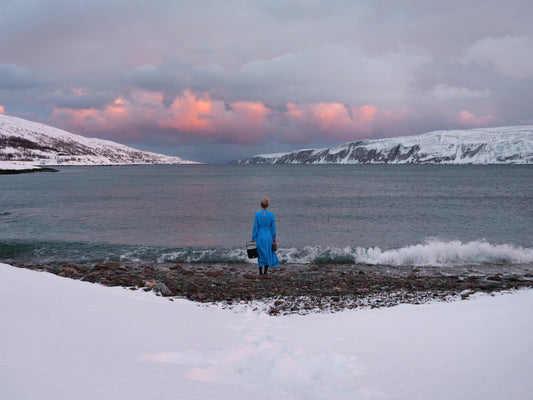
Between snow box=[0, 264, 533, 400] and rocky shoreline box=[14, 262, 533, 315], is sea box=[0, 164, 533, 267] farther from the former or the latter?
snow box=[0, 264, 533, 400]

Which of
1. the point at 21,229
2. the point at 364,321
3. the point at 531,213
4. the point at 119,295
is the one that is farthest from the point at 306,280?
the point at 531,213

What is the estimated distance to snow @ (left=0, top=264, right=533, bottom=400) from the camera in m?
3.42

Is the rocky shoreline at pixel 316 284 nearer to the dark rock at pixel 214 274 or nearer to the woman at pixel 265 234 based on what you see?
the dark rock at pixel 214 274

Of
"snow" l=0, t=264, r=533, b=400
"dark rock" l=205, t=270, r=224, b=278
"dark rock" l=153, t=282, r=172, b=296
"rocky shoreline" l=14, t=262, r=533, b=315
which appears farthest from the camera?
"dark rock" l=205, t=270, r=224, b=278

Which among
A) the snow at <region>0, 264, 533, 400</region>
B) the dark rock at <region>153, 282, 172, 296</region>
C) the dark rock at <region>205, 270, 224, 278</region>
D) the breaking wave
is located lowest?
the breaking wave

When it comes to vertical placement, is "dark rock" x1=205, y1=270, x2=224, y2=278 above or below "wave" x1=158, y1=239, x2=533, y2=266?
above

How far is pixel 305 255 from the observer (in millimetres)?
16375

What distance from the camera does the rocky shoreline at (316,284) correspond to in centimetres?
866

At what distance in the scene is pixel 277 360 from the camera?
13.6ft

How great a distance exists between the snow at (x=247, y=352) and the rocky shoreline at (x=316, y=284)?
→ 2.21m

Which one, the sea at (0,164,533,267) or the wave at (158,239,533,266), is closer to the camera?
the wave at (158,239,533,266)

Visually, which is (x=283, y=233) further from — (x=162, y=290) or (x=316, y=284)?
(x=162, y=290)

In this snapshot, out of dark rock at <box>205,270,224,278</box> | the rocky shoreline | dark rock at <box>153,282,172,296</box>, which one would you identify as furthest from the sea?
dark rock at <box>153,282,172,296</box>

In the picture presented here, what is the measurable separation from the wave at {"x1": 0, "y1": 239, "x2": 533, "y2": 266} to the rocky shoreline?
992 millimetres
